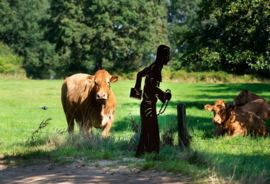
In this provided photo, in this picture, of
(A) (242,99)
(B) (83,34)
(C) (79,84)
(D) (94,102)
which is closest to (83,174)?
(D) (94,102)

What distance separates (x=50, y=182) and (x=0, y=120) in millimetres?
11279

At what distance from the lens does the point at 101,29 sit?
184ft

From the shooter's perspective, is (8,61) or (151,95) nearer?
(151,95)

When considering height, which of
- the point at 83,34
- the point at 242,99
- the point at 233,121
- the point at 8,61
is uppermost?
the point at 83,34

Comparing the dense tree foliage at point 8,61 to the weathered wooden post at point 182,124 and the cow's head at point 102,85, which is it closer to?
the cow's head at point 102,85

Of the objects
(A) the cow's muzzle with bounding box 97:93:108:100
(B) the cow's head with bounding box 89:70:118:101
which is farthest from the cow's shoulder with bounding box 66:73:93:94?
(A) the cow's muzzle with bounding box 97:93:108:100

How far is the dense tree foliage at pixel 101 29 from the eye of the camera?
56.9 m

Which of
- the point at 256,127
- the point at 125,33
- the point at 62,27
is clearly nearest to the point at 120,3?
the point at 125,33

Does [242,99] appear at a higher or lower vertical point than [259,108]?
higher

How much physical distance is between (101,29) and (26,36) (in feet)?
64.6

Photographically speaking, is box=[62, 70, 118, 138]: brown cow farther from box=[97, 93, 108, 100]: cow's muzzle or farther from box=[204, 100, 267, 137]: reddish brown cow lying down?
box=[204, 100, 267, 137]: reddish brown cow lying down

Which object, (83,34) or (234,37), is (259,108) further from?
(83,34)

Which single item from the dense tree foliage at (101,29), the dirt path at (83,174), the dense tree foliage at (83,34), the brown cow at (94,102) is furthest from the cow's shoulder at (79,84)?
the dense tree foliage at (101,29)

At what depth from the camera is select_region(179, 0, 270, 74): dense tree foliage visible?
16641mm
